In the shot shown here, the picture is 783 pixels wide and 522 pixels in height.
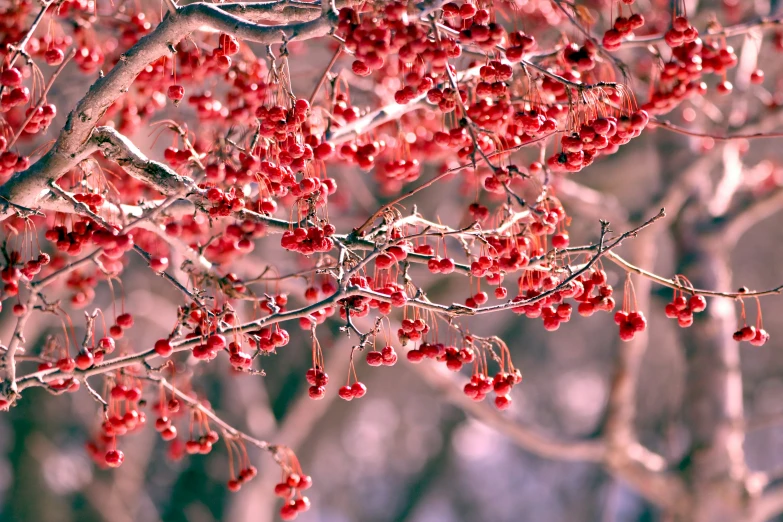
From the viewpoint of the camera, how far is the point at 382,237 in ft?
8.58

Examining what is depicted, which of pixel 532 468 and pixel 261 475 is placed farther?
pixel 532 468

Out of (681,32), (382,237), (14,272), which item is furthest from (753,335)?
(14,272)

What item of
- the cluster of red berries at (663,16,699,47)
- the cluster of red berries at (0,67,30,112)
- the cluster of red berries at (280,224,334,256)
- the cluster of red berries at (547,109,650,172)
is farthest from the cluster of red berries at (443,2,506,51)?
the cluster of red berries at (0,67,30,112)

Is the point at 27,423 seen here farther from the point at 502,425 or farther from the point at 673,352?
the point at 673,352

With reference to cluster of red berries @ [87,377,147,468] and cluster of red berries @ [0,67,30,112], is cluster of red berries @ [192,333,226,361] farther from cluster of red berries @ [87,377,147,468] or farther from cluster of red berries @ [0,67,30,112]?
cluster of red berries @ [0,67,30,112]

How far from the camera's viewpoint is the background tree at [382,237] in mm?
2562

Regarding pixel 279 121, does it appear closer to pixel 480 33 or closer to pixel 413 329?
pixel 480 33

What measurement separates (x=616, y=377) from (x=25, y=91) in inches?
188

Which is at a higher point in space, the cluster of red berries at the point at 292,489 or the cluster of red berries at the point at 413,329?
the cluster of red berries at the point at 413,329

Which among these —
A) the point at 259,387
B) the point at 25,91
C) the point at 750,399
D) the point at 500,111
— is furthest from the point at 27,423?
the point at 750,399

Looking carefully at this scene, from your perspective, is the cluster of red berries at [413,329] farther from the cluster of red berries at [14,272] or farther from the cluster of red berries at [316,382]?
the cluster of red berries at [14,272]

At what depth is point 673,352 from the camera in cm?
1395

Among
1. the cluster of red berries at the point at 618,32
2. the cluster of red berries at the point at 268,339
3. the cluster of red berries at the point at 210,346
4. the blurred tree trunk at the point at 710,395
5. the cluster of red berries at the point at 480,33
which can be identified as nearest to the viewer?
the cluster of red berries at the point at 480,33

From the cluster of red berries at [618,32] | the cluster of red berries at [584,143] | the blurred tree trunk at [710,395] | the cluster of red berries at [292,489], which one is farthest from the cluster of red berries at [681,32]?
the blurred tree trunk at [710,395]
